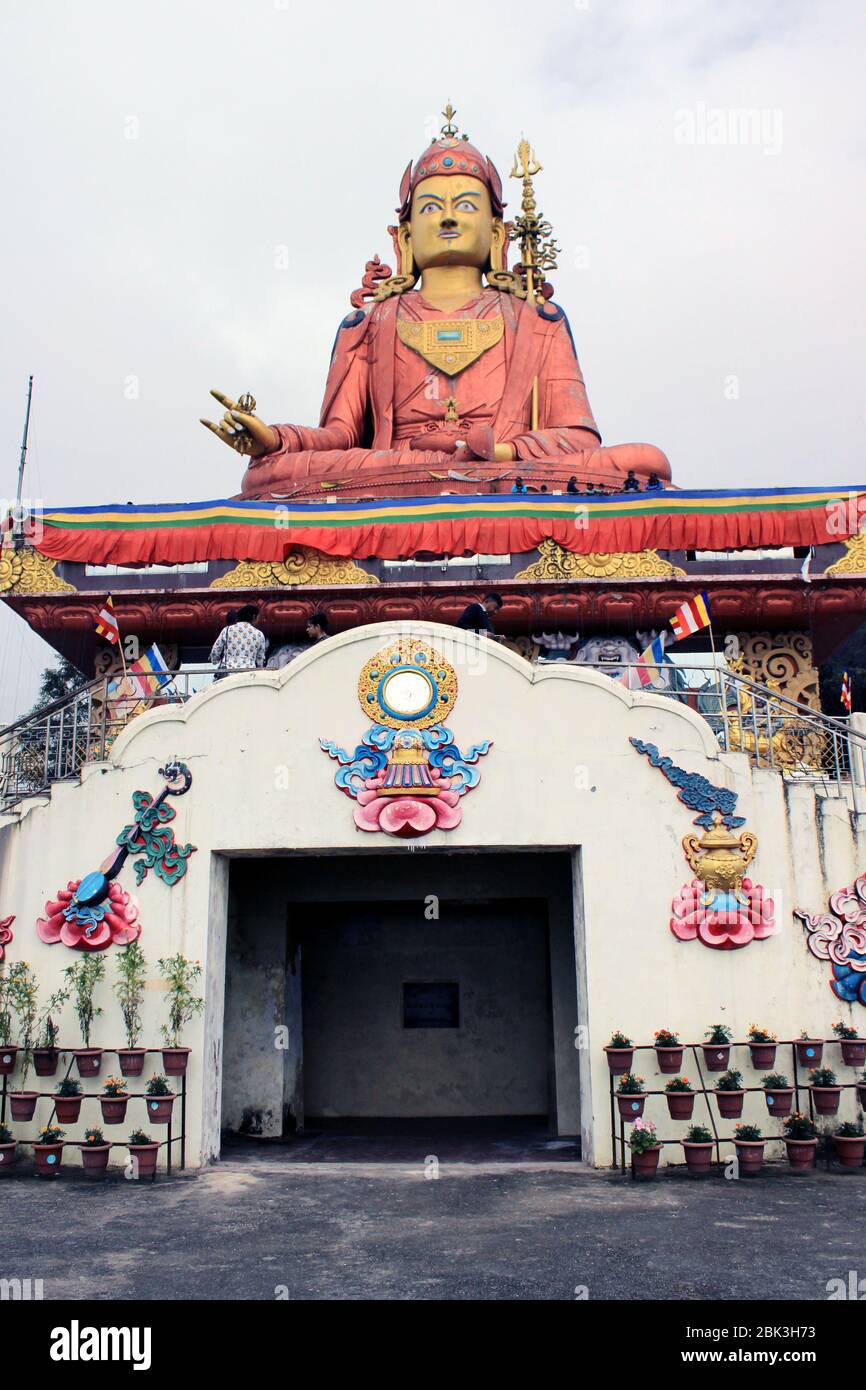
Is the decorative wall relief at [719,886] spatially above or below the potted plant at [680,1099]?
above

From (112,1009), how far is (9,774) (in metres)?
2.66

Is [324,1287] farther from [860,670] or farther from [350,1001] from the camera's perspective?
[860,670]

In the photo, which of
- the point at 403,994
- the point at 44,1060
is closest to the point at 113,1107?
the point at 44,1060

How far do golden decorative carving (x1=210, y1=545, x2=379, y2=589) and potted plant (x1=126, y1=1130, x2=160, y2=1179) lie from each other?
7256 mm

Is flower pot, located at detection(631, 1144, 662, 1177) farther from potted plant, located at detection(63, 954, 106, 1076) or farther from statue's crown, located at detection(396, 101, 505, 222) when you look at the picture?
statue's crown, located at detection(396, 101, 505, 222)

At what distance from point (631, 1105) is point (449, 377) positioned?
13.4m

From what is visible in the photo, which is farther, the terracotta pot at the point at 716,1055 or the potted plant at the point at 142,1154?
the terracotta pot at the point at 716,1055

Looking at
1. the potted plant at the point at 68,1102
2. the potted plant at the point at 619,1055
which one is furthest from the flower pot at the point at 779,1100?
the potted plant at the point at 68,1102

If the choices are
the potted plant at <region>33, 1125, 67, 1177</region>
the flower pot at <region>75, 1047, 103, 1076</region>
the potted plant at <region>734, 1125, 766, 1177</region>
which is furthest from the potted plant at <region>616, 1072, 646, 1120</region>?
the potted plant at <region>33, 1125, 67, 1177</region>

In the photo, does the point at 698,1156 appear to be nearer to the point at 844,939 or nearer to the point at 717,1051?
the point at 717,1051

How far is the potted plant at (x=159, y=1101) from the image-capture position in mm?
9945

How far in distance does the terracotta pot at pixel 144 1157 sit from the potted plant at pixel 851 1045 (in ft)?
18.2

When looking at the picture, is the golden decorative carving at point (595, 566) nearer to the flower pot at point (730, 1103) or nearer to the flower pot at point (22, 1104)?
the flower pot at point (730, 1103)

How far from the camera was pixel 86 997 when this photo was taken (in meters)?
10.3
